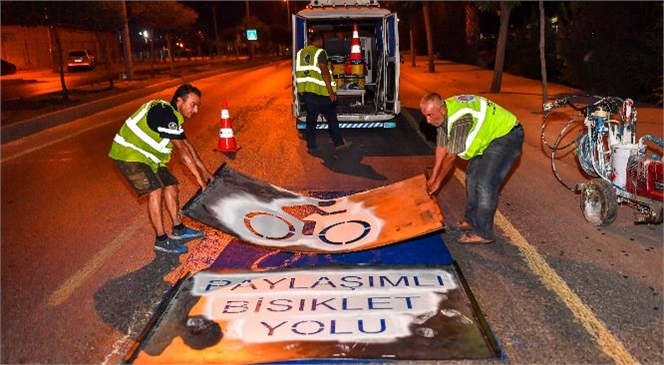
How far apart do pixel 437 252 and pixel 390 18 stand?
6454 mm

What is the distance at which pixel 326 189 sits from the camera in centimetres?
744

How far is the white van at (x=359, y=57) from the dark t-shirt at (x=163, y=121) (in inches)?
211

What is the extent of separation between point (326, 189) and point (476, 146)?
2.62 metres

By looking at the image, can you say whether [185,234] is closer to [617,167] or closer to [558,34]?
[617,167]

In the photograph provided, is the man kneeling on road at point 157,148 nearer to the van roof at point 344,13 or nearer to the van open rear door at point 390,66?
the van roof at point 344,13

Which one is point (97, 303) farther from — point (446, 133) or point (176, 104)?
point (446, 133)

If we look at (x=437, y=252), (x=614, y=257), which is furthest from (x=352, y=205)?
(x=614, y=257)

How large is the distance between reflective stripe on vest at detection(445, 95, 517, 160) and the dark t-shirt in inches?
91.9

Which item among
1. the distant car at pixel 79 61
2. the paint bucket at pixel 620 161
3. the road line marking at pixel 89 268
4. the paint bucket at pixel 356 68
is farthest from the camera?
the distant car at pixel 79 61

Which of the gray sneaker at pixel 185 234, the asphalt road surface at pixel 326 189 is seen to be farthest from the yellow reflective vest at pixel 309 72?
the gray sneaker at pixel 185 234

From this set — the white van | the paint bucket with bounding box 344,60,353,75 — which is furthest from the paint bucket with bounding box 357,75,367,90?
the paint bucket with bounding box 344,60,353,75

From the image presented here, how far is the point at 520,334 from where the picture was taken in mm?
3820

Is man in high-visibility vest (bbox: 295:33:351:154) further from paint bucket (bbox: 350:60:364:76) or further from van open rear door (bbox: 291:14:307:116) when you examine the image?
paint bucket (bbox: 350:60:364:76)

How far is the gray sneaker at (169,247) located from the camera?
5.42m
